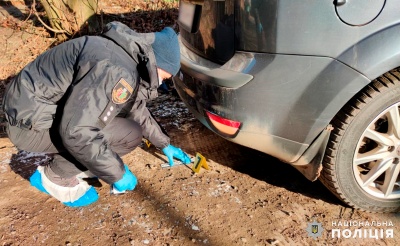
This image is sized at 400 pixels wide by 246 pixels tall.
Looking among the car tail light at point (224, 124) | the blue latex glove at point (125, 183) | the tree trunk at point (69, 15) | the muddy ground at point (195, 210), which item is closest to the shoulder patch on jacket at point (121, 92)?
the car tail light at point (224, 124)

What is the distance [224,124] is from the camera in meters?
2.15

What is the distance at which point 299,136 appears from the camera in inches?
81.4

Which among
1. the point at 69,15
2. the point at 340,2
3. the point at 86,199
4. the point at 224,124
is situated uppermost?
the point at 340,2

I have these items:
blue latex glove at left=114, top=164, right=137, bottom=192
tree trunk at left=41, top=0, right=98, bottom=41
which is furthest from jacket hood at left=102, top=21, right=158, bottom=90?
tree trunk at left=41, top=0, right=98, bottom=41

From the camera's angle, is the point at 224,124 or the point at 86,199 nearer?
the point at 224,124

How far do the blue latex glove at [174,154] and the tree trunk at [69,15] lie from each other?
3.17 m

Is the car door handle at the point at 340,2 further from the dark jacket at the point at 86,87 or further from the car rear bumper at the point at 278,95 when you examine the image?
the dark jacket at the point at 86,87

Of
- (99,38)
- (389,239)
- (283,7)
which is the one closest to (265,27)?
(283,7)

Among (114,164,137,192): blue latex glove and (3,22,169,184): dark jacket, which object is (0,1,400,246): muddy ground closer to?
(114,164,137,192): blue latex glove

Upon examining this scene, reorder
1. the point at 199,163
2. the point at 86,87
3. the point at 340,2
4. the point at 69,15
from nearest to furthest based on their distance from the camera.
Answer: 1. the point at 340,2
2. the point at 86,87
3. the point at 199,163
4. the point at 69,15

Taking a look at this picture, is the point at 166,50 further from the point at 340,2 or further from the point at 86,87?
the point at 340,2

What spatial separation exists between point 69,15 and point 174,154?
327cm

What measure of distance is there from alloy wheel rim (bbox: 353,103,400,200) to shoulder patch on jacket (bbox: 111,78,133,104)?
4.37 feet

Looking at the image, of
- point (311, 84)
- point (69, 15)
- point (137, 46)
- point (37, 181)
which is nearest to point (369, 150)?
point (311, 84)
